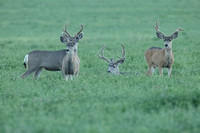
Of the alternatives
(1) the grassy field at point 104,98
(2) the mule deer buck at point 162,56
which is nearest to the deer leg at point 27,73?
(1) the grassy field at point 104,98

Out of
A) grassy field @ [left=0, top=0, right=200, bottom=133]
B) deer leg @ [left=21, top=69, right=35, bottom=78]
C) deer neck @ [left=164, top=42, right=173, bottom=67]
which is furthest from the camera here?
deer neck @ [left=164, top=42, right=173, bottom=67]

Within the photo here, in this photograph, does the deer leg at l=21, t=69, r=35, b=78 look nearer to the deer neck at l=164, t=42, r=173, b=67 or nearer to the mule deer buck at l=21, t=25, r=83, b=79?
the mule deer buck at l=21, t=25, r=83, b=79

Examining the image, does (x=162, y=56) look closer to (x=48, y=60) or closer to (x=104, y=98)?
(x=48, y=60)

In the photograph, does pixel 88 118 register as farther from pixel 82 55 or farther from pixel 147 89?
pixel 82 55

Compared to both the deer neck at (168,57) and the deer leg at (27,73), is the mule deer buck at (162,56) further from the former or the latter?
the deer leg at (27,73)

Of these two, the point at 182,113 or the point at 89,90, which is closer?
the point at 182,113

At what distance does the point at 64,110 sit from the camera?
816 cm

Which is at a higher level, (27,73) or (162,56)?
(162,56)

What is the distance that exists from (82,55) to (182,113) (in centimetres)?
1101

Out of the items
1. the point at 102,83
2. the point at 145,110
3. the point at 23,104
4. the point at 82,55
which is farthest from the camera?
the point at 82,55

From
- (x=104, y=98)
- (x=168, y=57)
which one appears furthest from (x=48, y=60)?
(x=104, y=98)

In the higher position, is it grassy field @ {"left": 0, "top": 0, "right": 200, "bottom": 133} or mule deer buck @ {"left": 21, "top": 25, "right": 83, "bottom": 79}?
mule deer buck @ {"left": 21, "top": 25, "right": 83, "bottom": 79}

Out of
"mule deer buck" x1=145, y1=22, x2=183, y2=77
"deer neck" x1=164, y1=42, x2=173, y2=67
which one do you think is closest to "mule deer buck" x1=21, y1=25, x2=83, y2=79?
"mule deer buck" x1=145, y1=22, x2=183, y2=77

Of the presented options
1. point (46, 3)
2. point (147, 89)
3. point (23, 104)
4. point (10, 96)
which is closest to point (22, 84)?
point (10, 96)
